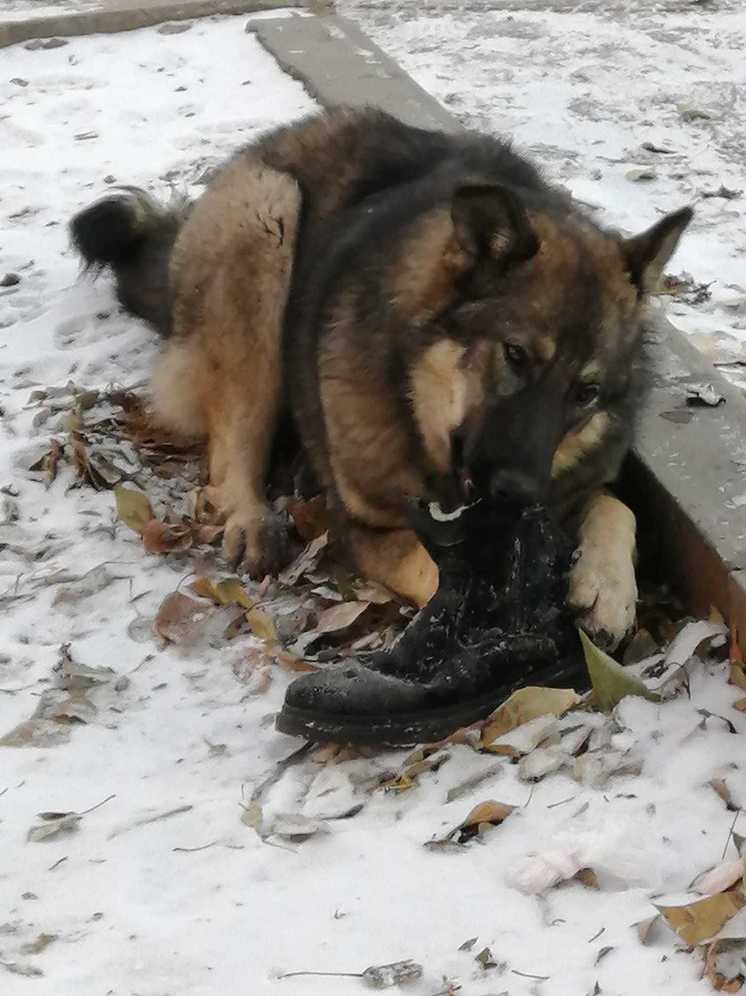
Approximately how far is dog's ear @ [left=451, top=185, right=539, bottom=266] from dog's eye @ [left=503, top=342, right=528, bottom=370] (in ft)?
0.77

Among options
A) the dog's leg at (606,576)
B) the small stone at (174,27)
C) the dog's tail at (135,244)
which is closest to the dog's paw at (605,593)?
the dog's leg at (606,576)

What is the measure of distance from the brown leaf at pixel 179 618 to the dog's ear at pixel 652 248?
1.44 meters

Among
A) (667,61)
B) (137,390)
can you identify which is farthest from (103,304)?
(667,61)

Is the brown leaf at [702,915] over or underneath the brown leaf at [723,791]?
over

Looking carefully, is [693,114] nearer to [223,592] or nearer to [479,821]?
[223,592]

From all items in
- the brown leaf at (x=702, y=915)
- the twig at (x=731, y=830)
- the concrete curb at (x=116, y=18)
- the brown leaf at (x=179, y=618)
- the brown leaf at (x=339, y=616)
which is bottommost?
Answer: the brown leaf at (x=339, y=616)

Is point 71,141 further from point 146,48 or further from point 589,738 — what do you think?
point 589,738

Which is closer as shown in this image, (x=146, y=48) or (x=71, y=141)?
(x=71, y=141)

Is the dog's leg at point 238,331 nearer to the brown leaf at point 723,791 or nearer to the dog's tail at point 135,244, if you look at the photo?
the dog's tail at point 135,244

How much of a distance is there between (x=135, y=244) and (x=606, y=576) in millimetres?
2384

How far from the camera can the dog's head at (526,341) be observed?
2.98 m

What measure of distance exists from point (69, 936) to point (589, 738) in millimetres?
1148

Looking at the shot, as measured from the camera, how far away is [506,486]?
9.56 feet

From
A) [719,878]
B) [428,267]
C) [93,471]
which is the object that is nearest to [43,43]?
[93,471]
